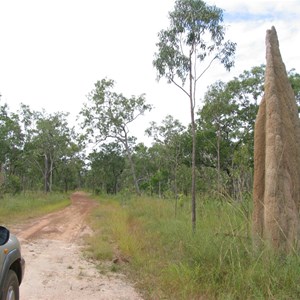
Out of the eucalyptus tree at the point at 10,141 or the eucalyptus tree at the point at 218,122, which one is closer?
the eucalyptus tree at the point at 218,122

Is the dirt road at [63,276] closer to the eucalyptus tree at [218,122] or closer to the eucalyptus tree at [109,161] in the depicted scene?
the eucalyptus tree at [218,122]

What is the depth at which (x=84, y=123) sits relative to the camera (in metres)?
34.8

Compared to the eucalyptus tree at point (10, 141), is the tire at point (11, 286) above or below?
below

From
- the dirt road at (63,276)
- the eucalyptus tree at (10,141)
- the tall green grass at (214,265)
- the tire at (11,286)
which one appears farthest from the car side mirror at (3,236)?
the eucalyptus tree at (10,141)

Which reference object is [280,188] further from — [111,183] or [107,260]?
[111,183]

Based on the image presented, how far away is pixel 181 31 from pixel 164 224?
6071 mm

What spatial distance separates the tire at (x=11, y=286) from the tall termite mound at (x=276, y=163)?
12.6 feet

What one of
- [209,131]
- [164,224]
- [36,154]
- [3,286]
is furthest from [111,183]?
[3,286]

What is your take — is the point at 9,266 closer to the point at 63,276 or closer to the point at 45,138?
the point at 63,276

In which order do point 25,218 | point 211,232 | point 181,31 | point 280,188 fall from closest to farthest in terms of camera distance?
1. point 280,188
2. point 211,232
3. point 181,31
4. point 25,218

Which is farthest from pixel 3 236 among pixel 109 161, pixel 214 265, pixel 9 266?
pixel 109 161

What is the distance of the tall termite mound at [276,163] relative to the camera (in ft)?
21.0

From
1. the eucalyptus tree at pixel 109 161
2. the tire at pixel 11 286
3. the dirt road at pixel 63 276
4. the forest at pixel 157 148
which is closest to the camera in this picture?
the tire at pixel 11 286

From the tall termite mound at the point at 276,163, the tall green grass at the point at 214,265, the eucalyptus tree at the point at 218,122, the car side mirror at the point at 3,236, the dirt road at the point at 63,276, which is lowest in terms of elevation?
the dirt road at the point at 63,276
